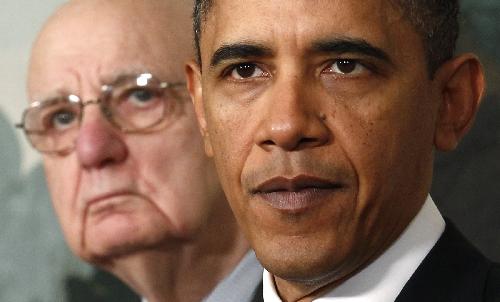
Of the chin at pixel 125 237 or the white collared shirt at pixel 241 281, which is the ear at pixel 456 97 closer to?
the white collared shirt at pixel 241 281

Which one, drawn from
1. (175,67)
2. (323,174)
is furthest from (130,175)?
(323,174)

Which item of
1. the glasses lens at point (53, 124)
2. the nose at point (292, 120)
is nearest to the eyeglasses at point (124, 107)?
the glasses lens at point (53, 124)

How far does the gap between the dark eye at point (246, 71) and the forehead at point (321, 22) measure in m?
0.04

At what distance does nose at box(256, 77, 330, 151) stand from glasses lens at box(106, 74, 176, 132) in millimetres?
688

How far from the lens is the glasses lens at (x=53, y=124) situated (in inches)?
87.0

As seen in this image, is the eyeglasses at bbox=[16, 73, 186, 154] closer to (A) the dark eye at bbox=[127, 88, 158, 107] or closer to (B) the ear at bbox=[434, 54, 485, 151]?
(A) the dark eye at bbox=[127, 88, 158, 107]

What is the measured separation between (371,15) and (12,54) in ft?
3.66

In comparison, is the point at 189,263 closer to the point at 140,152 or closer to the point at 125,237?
the point at 125,237

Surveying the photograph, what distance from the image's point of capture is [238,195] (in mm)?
1584

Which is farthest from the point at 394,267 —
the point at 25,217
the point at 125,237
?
the point at 25,217

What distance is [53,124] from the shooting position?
7.45 ft

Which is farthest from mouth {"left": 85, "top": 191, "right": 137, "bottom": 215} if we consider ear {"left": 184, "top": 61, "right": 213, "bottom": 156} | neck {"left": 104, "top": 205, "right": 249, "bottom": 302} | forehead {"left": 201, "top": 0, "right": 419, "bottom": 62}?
forehead {"left": 201, "top": 0, "right": 419, "bottom": 62}

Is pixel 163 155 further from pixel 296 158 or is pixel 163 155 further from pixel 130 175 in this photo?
pixel 296 158

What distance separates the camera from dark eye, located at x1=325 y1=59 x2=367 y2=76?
1.52 m
